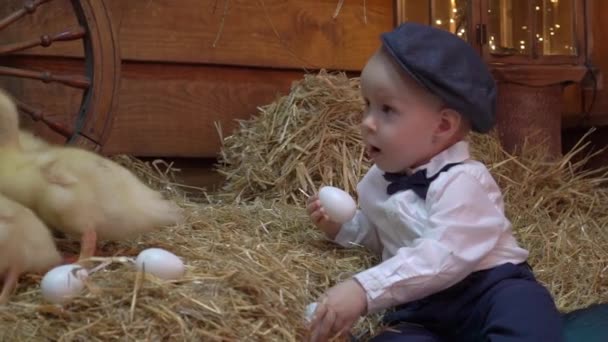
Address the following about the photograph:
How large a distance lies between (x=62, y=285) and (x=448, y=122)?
810mm

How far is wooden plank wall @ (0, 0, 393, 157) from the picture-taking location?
2682 millimetres

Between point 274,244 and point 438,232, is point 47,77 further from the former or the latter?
point 438,232

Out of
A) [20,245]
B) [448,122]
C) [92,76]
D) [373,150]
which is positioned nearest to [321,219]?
[373,150]

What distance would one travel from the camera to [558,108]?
Result: 2.96 meters

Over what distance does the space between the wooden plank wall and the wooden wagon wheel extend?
0.45 meters

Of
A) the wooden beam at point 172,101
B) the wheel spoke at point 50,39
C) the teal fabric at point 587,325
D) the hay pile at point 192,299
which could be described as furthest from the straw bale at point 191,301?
the wooden beam at point 172,101

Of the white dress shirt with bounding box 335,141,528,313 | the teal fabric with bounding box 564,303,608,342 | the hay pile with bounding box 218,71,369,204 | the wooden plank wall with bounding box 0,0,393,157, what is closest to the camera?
the white dress shirt with bounding box 335,141,528,313

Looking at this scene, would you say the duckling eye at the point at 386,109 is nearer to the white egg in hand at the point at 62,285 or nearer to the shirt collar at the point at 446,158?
the shirt collar at the point at 446,158

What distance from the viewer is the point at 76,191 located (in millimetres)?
1495

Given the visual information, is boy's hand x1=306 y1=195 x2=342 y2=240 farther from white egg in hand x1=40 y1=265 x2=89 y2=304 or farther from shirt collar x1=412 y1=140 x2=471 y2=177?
white egg in hand x1=40 y1=265 x2=89 y2=304

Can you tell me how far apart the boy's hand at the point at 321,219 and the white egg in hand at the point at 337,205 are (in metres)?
0.02

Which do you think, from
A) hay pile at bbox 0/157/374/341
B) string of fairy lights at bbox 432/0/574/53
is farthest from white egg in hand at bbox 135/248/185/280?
string of fairy lights at bbox 432/0/574/53

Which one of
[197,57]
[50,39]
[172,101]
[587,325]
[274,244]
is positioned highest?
[50,39]

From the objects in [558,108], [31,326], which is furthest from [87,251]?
[558,108]
